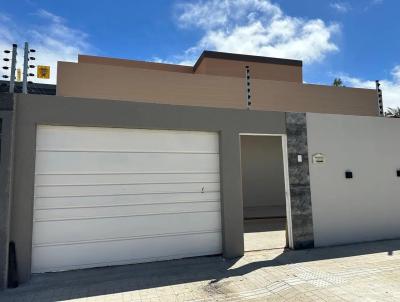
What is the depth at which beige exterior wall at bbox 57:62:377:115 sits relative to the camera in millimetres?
10484

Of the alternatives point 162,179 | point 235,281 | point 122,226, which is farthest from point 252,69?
point 235,281

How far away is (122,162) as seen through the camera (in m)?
5.86

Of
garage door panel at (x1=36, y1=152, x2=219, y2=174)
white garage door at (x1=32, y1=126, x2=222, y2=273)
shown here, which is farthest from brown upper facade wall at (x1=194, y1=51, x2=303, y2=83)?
garage door panel at (x1=36, y1=152, x2=219, y2=174)

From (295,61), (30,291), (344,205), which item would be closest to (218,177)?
(344,205)

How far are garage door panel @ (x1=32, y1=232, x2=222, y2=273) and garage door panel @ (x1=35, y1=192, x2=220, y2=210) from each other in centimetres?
68

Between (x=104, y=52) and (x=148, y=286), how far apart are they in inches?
426

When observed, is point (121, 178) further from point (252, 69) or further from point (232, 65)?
point (252, 69)

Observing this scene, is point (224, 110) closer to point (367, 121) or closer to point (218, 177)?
point (218, 177)

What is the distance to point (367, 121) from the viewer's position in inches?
303

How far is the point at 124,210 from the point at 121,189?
0.39m

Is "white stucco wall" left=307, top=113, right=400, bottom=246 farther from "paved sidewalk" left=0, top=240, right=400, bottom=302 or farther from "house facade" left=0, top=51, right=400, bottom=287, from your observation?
"paved sidewalk" left=0, top=240, right=400, bottom=302

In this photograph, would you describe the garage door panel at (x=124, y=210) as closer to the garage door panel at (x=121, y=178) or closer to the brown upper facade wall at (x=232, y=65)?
the garage door panel at (x=121, y=178)

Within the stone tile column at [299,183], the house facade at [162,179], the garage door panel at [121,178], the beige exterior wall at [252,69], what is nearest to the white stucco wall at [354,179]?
the house facade at [162,179]

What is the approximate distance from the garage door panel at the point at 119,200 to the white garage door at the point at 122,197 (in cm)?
2
